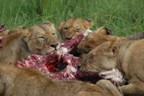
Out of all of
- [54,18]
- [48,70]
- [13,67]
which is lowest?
[54,18]

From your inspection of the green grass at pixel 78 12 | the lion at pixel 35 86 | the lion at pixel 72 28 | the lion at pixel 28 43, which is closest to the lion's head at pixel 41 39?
the lion at pixel 28 43

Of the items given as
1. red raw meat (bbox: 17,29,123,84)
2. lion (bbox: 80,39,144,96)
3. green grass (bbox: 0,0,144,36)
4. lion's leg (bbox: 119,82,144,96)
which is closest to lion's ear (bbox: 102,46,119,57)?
lion (bbox: 80,39,144,96)

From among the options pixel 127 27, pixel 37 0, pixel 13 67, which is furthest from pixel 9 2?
pixel 13 67

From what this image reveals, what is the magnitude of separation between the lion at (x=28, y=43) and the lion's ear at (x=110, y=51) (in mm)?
460

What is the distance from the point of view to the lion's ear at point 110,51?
5273 mm

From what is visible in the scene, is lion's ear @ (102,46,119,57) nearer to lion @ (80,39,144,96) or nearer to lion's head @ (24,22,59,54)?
lion @ (80,39,144,96)

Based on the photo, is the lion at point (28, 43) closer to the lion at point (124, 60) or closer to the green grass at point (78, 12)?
the lion at point (124, 60)

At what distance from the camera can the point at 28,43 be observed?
18.4 ft

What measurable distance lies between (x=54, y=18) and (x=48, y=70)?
2.44 meters

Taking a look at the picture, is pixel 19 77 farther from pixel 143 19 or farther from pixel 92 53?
pixel 143 19

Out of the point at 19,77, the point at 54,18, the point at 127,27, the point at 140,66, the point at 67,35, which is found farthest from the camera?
the point at 54,18

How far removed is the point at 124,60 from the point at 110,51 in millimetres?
167

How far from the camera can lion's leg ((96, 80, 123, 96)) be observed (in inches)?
189

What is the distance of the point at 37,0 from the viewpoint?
8172mm
